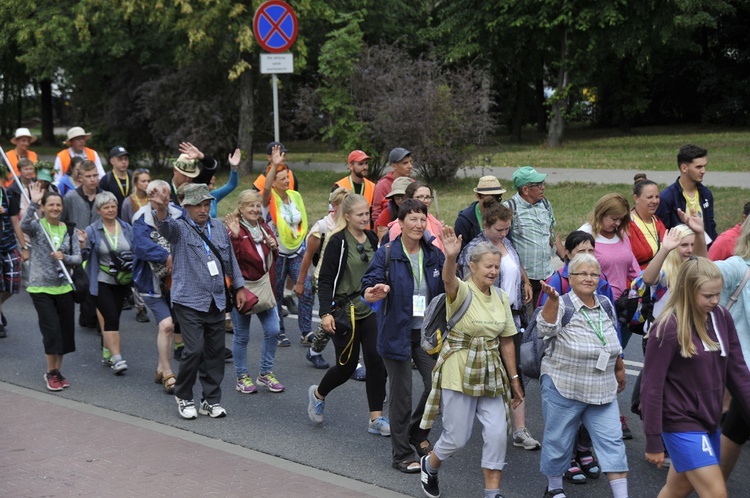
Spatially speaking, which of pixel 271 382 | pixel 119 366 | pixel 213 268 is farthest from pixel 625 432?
pixel 119 366

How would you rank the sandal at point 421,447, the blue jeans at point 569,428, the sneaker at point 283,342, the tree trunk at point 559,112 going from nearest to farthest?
the blue jeans at point 569,428
the sandal at point 421,447
the sneaker at point 283,342
the tree trunk at point 559,112

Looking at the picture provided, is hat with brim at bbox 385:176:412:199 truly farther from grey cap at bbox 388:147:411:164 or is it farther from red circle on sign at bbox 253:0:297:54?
red circle on sign at bbox 253:0:297:54

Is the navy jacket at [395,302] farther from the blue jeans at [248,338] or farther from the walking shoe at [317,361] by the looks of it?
the walking shoe at [317,361]

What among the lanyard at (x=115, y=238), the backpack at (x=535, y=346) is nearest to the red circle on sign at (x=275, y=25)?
the lanyard at (x=115, y=238)

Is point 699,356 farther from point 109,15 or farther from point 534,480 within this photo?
point 109,15

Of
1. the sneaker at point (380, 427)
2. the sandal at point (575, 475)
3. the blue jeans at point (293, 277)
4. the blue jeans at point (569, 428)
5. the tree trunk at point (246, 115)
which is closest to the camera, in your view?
the blue jeans at point (569, 428)

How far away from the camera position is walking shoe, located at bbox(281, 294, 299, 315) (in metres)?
10.4

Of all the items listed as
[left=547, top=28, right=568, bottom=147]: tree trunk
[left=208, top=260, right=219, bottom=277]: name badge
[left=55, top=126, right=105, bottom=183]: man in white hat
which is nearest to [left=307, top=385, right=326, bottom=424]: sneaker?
[left=208, top=260, right=219, bottom=277]: name badge

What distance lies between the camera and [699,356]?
469 centimetres

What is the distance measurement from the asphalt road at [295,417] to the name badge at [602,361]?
3.12ft

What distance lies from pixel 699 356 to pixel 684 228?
1.44 metres

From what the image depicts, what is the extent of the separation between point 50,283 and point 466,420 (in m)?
4.42

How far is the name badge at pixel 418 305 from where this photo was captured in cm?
619

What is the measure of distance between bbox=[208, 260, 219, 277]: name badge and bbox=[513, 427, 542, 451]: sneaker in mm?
2531
